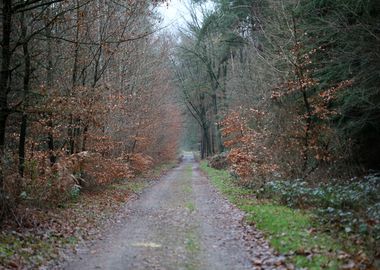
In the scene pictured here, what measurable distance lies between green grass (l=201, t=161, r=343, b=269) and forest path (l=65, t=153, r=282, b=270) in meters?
0.31

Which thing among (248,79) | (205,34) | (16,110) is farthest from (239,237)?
(205,34)

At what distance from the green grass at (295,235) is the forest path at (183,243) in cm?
31

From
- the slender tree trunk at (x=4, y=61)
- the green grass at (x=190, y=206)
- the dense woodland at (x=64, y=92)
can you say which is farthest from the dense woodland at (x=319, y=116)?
the slender tree trunk at (x=4, y=61)

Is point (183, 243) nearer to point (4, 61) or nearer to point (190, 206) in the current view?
point (190, 206)

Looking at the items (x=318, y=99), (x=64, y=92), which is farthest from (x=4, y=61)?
(x=318, y=99)

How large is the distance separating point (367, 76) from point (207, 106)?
3774 cm

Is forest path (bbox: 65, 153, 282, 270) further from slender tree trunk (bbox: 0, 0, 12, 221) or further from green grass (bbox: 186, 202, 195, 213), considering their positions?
slender tree trunk (bbox: 0, 0, 12, 221)

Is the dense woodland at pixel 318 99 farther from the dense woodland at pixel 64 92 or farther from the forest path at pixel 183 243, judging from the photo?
the dense woodland at pixel 64 92

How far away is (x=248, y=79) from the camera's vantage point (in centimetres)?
2958

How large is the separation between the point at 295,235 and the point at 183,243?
2.43m

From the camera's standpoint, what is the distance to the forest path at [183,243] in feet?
24.7

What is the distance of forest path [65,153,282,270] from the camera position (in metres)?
7.53

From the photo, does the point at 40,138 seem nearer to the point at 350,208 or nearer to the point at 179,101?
the point at 350,208

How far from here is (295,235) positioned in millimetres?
8484
